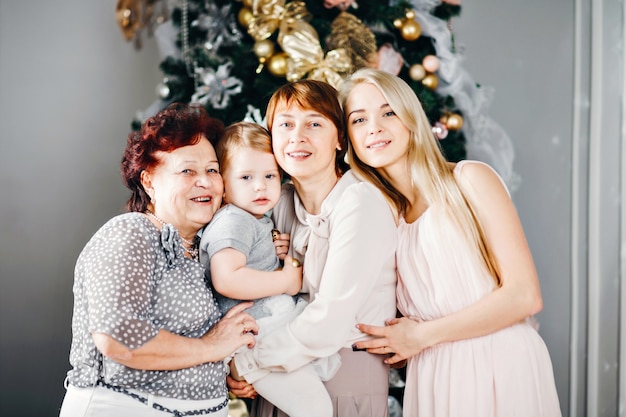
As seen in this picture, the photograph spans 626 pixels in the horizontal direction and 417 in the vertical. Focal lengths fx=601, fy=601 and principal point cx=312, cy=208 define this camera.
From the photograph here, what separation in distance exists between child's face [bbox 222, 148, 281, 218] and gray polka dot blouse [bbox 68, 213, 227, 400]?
0.28m

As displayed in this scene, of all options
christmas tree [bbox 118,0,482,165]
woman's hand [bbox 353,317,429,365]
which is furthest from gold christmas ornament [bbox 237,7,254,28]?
woman's hand [bbox 353,317,429,365]

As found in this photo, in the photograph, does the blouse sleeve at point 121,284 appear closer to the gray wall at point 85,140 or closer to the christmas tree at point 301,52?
the christmas tree at point 301,52

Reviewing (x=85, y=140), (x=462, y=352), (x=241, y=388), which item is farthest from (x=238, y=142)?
(x=85, y=140)

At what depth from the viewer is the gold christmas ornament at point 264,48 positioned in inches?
114

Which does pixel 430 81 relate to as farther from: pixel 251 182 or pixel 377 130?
pixel 251 182

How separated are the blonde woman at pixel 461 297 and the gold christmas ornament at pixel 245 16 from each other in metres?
1.27

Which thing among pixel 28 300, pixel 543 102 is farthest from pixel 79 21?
pixel 543 102

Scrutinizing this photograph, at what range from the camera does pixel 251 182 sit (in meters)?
1.94

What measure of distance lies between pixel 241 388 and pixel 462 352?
0.71 metres

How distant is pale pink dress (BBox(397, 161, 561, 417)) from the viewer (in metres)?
1.89

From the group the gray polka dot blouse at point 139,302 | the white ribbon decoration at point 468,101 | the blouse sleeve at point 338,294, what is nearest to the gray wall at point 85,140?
the white ribbon decoration at point 468,101

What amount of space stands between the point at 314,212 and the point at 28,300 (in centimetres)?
185

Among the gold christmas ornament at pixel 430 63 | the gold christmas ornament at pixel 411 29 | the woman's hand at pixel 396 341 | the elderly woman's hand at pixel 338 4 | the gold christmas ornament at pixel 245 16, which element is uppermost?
the elderly woman's hand at pixel 338 4

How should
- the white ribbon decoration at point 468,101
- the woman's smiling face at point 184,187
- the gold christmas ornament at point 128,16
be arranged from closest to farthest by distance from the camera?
the woman's smiling face at point 184,187 < the white ribbon decoration at point 468,101 < the gold christmas ornament at point 128,16
